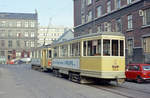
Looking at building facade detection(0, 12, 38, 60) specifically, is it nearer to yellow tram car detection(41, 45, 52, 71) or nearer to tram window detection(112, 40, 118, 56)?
yellow tram car detection(41, 45, 52, 71)

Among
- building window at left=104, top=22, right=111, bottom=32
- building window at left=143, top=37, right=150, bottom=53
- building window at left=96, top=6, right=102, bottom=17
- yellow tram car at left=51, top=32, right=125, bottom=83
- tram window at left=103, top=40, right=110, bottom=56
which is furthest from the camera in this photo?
building window at left=96, top=6, right=102, bottom=17

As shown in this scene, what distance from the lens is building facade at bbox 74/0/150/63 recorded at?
23.9 metres

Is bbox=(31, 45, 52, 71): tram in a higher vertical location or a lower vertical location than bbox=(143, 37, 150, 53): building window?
lower

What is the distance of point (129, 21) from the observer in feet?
88.5

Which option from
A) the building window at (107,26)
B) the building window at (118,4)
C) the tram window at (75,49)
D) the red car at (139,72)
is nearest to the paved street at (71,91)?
the red car at (139,72)

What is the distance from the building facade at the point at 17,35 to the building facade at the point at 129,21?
42.4 m

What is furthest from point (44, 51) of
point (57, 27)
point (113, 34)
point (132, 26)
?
point (57, 27)

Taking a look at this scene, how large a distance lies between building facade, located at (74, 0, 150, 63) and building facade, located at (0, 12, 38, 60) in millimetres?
42400

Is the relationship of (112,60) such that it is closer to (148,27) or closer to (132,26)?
(148,27)

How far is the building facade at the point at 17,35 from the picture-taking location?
75062 mm

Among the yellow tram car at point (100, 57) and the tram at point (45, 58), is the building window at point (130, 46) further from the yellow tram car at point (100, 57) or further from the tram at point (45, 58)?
the yellow tram car at point (100, 57)

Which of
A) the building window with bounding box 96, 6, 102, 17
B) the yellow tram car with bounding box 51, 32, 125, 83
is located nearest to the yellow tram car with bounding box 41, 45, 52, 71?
the yellow tram car with bounding box 51, 32, 125, 83

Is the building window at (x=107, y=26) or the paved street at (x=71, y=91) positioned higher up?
the building window at (x=107, y=26)

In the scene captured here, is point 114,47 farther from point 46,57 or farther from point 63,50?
point 46,57
